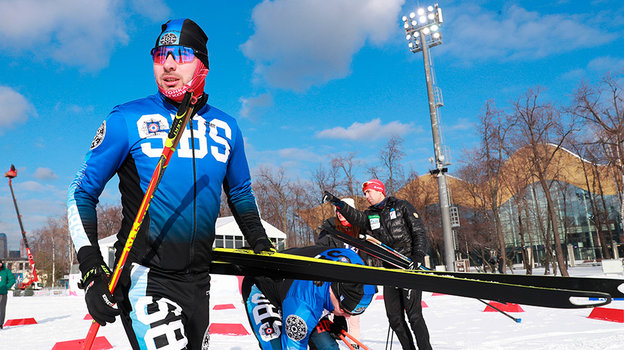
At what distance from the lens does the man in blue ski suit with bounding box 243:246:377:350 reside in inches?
116

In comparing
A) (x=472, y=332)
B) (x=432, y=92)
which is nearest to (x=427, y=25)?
(x=432, y=92)

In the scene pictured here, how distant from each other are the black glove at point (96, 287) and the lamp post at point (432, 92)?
16814mm

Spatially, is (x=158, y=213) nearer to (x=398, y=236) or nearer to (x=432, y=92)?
(x=398, y=236)

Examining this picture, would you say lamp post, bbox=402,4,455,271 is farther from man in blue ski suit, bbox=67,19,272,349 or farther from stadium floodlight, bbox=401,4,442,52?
man in blue ski suit, bbox=67,19,272,349

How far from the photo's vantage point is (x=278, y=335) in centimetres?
316

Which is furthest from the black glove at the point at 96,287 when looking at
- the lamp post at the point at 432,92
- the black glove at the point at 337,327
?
the lamp post at the point at 432,92

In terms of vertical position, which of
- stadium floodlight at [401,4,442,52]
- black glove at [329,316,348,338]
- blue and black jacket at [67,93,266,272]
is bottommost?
black glove at [329,316,348,338]

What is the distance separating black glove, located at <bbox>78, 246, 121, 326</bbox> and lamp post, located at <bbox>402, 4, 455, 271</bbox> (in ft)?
55.2

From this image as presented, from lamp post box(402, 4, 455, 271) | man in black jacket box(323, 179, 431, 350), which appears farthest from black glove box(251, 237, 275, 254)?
lamp post box(402, 4, 455, 271)

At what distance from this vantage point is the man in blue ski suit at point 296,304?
2.96 m

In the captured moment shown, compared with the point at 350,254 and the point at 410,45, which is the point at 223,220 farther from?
the point at 350,254

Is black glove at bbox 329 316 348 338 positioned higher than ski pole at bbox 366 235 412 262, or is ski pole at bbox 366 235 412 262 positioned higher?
ski pole at bbox 366 235 412 262

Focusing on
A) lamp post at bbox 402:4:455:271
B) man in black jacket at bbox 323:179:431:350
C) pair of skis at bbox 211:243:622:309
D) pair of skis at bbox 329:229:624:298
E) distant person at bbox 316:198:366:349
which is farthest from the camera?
lamp post at bbox 402:4:455:271

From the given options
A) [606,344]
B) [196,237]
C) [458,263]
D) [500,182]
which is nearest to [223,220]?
[458,263]
